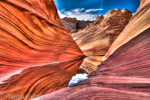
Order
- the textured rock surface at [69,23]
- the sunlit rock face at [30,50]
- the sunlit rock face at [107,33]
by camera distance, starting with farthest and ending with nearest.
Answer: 1. the textured rock surface at [69,23]
2. the sunlit rock face at [107,33]
3. the sunlit rock face at [30,50]

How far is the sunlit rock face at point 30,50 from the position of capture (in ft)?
3.72

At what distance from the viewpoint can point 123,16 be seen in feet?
12.9

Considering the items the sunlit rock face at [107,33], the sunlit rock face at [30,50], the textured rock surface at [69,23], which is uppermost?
the textured rock surface at [69,23]

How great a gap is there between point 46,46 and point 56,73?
76 centimetres

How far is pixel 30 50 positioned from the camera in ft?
5.05

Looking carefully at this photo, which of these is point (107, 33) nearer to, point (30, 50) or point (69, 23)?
point (30, 50)

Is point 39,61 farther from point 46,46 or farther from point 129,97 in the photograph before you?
point 129,97

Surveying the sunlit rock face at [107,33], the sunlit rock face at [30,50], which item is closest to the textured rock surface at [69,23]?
the sunlit rock face at [107,33]

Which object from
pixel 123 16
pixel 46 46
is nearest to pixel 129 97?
pixel 46 46

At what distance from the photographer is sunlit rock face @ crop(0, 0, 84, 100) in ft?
3.72

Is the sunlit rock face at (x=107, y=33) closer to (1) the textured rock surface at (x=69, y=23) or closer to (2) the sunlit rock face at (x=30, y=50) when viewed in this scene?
(2) the sunlit rock face at (x=30, y=50)

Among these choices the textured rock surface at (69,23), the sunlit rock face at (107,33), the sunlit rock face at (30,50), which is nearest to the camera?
the sunlit rock face at (30,50)

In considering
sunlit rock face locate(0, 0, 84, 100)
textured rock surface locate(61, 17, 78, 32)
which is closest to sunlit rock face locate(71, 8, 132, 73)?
sunlit rock face locate(0, 0, 84, 100)

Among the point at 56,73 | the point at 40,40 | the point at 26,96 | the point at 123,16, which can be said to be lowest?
the point at 26,96
